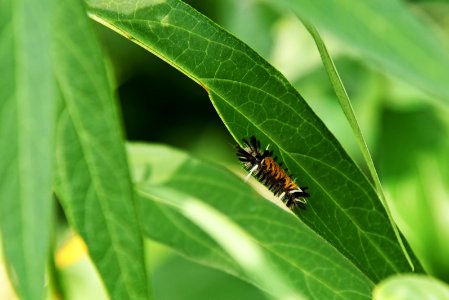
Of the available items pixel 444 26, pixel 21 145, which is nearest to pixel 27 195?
pixel 21 145

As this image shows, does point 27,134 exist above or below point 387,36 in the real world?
below

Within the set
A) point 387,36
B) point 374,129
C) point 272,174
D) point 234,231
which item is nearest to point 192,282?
point 374,129

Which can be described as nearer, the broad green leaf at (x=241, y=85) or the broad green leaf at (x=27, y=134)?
the broad green leaf at (x=27, y=134)

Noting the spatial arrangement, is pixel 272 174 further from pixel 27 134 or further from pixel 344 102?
pixel 27 134

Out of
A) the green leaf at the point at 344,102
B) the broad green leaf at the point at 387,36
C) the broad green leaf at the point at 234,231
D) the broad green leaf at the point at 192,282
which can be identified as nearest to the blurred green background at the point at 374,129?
the broad green leaf at the point at 192,282

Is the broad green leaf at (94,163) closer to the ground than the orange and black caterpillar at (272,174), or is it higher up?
closer to the ground

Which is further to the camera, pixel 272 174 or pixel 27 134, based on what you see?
pixel 272 174

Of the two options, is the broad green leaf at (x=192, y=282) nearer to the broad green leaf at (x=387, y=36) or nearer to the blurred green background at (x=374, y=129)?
the blurred green background at (x=374, y=129)
